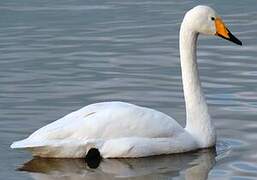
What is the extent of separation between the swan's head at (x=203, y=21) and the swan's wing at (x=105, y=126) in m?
1.09

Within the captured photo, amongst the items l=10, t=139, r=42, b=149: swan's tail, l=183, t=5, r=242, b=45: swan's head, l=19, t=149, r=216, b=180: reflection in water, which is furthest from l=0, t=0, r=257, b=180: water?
l=183, t=5, r=242, b=45: swan's head

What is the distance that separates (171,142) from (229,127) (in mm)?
949

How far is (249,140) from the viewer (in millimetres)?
10438

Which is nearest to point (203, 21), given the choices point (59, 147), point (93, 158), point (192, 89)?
point (192, 89)

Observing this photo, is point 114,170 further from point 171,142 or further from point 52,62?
point 52,62

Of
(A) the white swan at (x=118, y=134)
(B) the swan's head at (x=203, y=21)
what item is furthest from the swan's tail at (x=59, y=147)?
(B) the swan's head at (x=203, y=21)

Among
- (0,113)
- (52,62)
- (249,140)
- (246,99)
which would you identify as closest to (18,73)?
(52,62)

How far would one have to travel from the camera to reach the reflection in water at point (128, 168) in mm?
9547

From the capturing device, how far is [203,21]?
1087cm

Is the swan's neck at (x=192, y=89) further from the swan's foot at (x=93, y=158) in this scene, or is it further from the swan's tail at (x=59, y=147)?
the swan's tail at (x=59, y=147)

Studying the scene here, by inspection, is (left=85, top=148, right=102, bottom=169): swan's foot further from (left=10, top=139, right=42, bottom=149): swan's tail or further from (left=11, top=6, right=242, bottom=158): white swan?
(left=10, top=139, right=42, bottom=149): swan's tail

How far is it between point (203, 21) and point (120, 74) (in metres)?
2.65

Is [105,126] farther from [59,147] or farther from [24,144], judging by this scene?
[24,144]

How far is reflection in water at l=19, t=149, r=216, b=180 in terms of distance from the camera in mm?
9547
